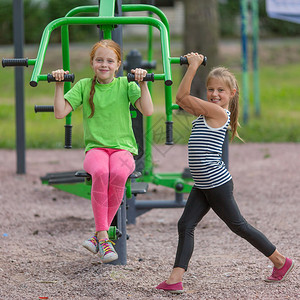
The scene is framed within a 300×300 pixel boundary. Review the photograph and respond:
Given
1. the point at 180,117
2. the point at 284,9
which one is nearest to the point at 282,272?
the point at 284,9

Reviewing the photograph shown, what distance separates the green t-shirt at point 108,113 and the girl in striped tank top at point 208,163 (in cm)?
31

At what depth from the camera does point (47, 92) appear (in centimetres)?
1723

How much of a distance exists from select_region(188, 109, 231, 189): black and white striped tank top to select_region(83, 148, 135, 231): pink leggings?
14.4 inches

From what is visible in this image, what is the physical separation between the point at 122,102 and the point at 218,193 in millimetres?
750

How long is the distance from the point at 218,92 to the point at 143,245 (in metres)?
1.76

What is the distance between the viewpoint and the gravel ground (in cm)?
351

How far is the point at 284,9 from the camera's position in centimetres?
979

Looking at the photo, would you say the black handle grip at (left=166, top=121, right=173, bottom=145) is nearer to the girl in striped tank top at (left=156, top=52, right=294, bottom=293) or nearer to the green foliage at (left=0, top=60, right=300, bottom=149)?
the girl in striped tank top at (left=156, top=52, right=294, bottom=293)

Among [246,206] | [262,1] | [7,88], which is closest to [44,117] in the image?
[7,88]

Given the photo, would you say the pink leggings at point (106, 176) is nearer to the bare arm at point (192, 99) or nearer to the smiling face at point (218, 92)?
the bare arm at point (192, 99)

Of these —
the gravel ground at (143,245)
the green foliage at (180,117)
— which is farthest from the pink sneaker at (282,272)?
the green foliage at (180,117)

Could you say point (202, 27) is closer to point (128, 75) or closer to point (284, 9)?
point (284, 9)

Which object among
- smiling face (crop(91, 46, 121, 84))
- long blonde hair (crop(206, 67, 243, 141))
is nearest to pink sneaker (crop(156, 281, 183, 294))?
long blonde hair (crop(206, 67, 243, 141))

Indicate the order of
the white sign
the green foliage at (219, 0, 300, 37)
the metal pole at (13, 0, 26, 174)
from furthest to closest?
the green foliage at (219, 0, 300, 37) → the white sign → the metal pole at (13, 0, 26, 174)
